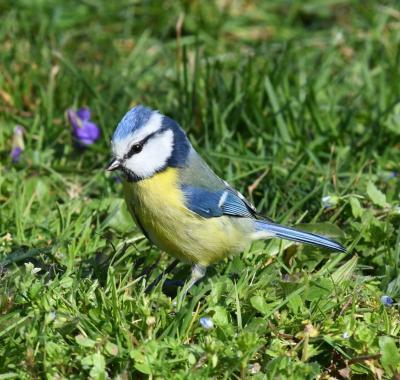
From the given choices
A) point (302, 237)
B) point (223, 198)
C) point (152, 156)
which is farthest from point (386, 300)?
point (152, 156)

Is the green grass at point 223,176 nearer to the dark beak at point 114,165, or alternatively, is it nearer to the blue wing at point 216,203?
the blue wing at point 216,203

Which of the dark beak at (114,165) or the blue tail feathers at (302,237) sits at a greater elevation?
the dark beak at (114,165)

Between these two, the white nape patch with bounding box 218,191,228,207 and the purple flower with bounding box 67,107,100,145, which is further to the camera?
the purple flower with bounding box 67,107,100,145

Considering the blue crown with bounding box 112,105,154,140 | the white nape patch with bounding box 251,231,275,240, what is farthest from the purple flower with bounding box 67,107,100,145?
the white nape patch with bounding box 251,231,275,240

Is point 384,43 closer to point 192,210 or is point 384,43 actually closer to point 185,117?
point 185,117

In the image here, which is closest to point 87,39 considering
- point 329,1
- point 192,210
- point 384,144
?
point 329,1

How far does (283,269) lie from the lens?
3.35 metres

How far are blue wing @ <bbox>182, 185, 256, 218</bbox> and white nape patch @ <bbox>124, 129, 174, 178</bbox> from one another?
5.4 inches

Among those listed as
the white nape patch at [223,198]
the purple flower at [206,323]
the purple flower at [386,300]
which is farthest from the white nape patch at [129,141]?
the purple flower at [386,300]

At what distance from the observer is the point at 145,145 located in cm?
312

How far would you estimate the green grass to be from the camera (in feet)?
8.78

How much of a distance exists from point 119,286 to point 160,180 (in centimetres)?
→ 44

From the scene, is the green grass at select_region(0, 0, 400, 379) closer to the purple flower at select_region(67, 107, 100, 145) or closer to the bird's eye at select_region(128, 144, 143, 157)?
the purple flower at select_region(67, 107, 100, 145)

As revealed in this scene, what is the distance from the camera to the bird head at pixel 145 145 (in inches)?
120
